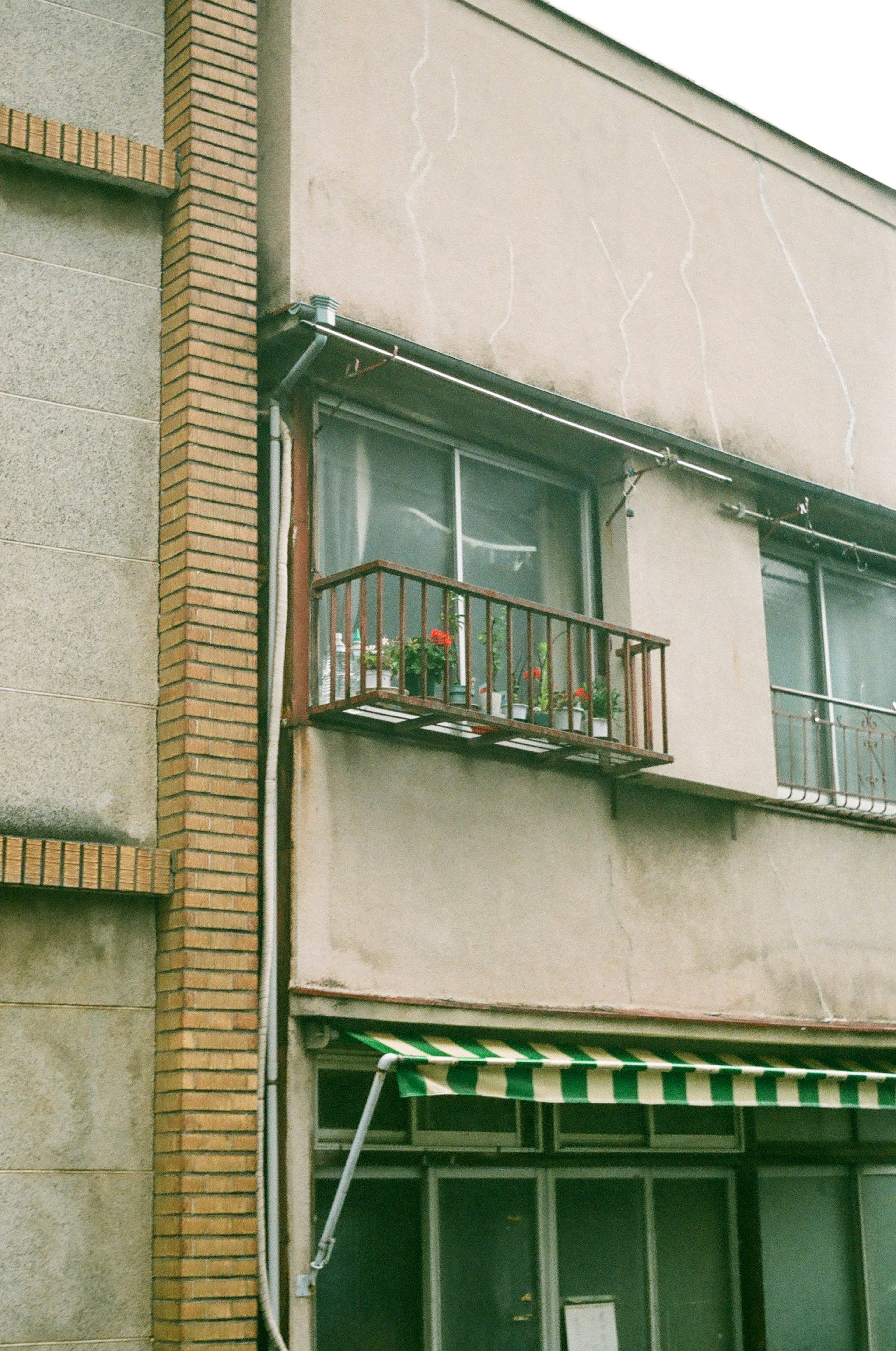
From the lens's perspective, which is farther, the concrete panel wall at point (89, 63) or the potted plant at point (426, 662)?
the potted plant at point (426, 662)

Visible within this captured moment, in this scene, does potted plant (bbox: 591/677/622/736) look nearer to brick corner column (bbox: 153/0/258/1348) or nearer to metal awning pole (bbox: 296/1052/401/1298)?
brick corner column (bbox: 153/0/258/1348)

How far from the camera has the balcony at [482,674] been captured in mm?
9633

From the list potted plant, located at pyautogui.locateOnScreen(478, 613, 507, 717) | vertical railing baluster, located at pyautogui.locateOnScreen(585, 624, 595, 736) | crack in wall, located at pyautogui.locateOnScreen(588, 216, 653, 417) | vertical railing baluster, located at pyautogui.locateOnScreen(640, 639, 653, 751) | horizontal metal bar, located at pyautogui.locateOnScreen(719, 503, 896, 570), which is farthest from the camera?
horizontal metal bar, located at pyautogui.locateOnScreen(719, 503, 896, 570)

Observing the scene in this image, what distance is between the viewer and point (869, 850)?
42.2 ft

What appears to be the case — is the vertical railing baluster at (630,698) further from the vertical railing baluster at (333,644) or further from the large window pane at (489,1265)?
the large window pane at (489,1265)

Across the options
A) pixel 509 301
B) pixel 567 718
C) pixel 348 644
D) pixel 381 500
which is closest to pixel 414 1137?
pixel 567 718

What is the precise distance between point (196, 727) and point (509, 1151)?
3673 mm

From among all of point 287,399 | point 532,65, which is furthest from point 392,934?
point 532,65

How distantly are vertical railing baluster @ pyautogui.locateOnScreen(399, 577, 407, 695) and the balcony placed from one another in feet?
0.05

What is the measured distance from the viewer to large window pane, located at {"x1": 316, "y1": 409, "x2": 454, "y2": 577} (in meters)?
10.4

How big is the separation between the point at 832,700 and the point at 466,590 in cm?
433

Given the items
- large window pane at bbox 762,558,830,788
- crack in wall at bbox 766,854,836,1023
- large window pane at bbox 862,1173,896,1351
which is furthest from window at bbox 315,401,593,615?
large window pane at bbox 862,1173,896,1351

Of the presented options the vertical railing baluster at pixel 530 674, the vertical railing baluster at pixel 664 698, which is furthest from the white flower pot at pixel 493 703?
the vertical railing baluster at pixel 664 698

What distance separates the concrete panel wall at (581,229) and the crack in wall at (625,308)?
0.01m
